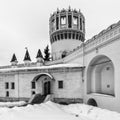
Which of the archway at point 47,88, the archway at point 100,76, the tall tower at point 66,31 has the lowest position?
the archway at point 47,88

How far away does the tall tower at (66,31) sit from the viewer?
29.8m

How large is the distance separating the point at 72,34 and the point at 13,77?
58.9 ft

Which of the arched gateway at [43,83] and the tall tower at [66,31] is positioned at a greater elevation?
the tall tower at [66,31]

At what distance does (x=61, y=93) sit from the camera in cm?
1672

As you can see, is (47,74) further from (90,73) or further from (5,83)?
(5,83)

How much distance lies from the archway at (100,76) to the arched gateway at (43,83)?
597cm

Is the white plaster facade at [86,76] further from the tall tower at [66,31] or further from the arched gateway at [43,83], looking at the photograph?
the tall tower at [66,31]

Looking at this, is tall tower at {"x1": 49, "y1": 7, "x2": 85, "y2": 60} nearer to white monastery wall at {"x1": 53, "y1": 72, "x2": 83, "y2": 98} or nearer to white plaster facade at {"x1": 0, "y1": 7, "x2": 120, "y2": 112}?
white plaster facade at {"x1": 0, "y1": 7, "x2": 120, "y2": 112}

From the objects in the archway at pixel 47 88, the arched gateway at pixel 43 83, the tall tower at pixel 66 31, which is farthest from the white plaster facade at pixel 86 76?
the tall tower at pixel 66 31

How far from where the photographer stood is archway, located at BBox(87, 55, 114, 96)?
44.4ft

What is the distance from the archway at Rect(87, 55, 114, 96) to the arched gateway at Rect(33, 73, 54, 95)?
597 cm

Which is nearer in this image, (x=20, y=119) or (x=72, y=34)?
(x=20, y=119)

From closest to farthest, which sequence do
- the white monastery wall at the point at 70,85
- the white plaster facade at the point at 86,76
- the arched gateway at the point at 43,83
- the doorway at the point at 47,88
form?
the white plaster facade at the point at 86,76
the white monastery wall at the point at 70,85
the arched gateway at the point at 43,83
the doorway at the point at 47,88

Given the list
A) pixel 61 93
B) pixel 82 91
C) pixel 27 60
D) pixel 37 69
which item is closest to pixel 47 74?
pixel 37 69
